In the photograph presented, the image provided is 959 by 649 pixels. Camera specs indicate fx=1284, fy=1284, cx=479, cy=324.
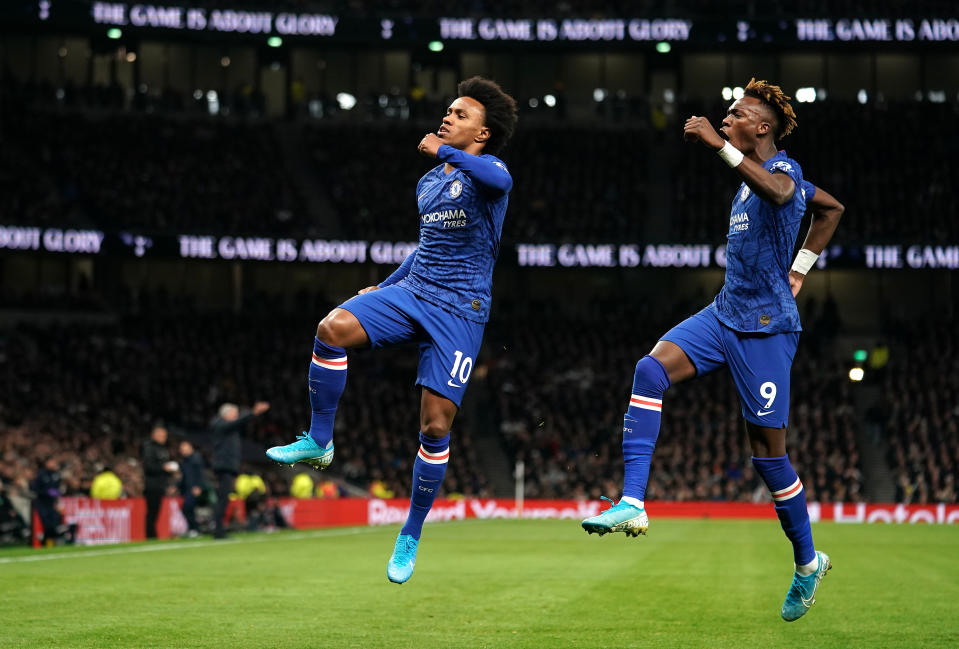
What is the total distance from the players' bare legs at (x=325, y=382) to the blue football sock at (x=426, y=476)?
637mm

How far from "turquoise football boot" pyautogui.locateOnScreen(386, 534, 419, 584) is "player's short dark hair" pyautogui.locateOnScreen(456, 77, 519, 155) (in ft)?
8.77

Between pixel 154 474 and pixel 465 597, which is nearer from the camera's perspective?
pixel 465 597

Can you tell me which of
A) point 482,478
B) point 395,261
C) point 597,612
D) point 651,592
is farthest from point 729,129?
point 395,261

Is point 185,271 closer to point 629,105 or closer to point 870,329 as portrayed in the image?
point 629,105

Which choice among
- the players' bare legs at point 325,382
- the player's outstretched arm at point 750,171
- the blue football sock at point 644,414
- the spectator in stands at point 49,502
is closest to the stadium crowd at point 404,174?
the spectator in stands at point 49,502

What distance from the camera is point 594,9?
165 feet

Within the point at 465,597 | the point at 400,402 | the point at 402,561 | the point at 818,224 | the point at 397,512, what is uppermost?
the point at 818,224

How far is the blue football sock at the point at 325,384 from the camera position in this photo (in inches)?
329

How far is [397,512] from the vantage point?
3469 cm

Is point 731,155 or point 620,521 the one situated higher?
point 731,155

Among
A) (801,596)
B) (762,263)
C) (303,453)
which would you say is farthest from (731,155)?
(303,453)

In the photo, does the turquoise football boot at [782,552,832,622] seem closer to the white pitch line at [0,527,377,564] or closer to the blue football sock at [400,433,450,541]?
the blue football sock at [400,433,450,541]

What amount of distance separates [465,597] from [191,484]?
1262 cm

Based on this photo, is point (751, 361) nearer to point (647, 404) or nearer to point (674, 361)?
point (674, 361)
